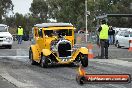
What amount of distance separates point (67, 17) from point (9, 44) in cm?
4349

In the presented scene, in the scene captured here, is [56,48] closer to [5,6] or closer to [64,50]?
[64,50]

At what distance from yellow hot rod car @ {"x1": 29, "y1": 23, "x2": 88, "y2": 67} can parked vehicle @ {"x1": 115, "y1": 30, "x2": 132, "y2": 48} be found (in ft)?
53.7

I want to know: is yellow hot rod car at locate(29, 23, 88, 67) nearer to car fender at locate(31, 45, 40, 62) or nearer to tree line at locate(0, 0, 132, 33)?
car fender at locate(31, 45, 40, 62)

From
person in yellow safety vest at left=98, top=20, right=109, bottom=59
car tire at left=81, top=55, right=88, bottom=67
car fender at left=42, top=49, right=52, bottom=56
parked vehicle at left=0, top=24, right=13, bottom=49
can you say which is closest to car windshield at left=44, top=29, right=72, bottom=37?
car fender at left=42, top=49, right=52, bottom=56

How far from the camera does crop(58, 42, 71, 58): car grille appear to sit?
19.2 metres

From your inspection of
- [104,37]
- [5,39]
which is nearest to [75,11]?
[5,39]

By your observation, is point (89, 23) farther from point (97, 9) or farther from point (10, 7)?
point (10, 7)

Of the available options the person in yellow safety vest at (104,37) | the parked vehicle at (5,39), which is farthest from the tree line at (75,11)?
the person in yellow safety vest at (104,37)

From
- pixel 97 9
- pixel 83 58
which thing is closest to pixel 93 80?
pixel 83 58

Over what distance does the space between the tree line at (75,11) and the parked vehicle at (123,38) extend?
36.3 m

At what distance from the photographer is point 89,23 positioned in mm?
78312

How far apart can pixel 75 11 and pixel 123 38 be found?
40.1 meters

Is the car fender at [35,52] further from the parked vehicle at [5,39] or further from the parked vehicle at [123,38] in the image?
the parked vehicle at [123,38]

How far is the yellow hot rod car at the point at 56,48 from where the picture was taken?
19266mm
